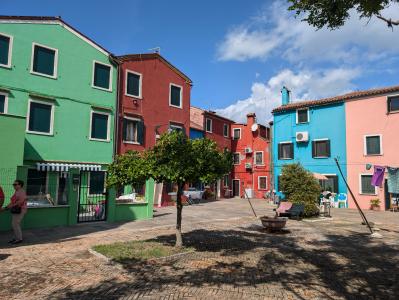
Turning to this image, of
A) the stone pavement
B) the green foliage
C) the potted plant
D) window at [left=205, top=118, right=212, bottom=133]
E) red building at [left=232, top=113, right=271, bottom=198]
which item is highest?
window at [left=205, top=118, right=212, bottom=133]

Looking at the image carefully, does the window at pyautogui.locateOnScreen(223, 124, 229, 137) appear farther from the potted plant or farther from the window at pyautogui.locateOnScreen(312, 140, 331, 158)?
the potted plant

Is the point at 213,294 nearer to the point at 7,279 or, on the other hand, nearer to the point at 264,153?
the point at 7,279

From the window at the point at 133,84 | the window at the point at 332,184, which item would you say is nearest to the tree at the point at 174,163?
the window at the point at 133,84

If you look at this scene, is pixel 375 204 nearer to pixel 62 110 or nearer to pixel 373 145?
pixel 373 145

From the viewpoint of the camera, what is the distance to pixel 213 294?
6.53 metres

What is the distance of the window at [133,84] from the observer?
80.1 feet

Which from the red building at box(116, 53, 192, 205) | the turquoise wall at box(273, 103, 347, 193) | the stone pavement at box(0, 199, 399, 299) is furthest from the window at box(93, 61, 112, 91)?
the turquoise wall at box(273, 103, 347, 193)

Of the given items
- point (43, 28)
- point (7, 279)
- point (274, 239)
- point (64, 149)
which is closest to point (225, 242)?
point (274, 239)

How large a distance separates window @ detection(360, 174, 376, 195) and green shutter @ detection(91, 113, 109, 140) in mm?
19569

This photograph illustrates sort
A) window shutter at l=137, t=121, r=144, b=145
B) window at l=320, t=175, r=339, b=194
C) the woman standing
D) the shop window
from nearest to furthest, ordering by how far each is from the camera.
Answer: the woman standing → the shop window → window shutter at l=137, t=121, r=144, b=145 → window at l=320, t=175, r=339, b=194

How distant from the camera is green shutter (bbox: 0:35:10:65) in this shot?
18.3 meters

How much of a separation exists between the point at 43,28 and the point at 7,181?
10758 millimetres

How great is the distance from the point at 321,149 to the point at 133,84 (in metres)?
16.7

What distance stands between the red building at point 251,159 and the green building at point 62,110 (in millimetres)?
18443
